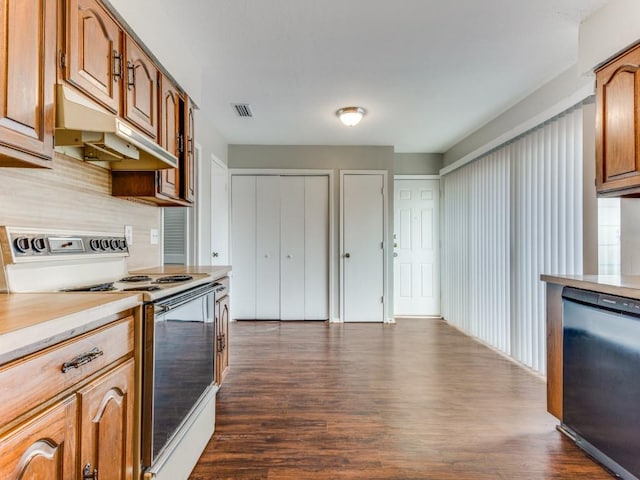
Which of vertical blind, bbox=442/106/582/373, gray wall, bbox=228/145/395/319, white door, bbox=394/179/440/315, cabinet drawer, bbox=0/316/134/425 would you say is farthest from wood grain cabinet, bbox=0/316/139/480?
white door, bbox=394/179/440/315

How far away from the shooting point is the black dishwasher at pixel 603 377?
155 cm

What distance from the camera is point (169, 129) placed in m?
2.25

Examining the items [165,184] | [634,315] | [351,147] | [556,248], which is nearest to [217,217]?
[351,147]

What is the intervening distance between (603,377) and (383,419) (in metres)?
1.17

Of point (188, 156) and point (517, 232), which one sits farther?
point (517, 232)

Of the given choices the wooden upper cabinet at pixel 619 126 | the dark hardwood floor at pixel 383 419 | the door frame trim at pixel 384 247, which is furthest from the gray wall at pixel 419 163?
the wooden upper cabinet at pixel 619 126

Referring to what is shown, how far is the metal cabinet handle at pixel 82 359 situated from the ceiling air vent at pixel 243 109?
9.37ft

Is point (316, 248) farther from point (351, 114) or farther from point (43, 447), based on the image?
point (43, 447)

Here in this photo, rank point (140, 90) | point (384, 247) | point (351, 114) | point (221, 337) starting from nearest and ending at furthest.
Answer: point (140, 90), point (221, 337), point (351, 114), point (384, 247)

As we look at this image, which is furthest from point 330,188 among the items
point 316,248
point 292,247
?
point 292,247

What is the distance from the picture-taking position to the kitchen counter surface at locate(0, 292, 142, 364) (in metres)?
0.77

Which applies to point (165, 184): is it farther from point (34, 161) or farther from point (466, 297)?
point (466, 297)

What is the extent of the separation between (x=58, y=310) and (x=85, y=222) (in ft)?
3.27

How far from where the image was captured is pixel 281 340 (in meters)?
4.00
